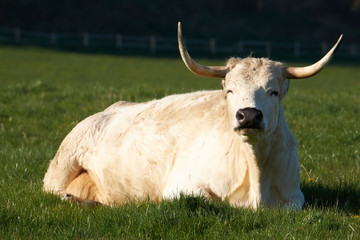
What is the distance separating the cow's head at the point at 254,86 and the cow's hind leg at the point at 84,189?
219 cm

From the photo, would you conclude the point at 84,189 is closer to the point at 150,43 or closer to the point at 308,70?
the point at 308,70

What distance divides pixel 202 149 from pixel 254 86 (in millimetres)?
939

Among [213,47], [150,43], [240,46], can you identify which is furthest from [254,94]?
[240,46]

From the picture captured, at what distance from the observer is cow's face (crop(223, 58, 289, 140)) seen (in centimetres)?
516

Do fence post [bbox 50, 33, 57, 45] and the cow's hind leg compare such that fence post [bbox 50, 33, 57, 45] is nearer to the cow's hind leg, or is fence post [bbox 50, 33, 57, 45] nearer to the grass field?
the grass field

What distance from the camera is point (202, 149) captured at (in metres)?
6.05

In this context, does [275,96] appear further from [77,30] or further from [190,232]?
[77,30]

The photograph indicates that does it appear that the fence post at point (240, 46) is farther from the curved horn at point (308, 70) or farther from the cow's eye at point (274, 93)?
the cow's eye at point (274, 93)

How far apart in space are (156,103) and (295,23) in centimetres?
6906

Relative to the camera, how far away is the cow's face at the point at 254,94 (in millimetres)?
5156

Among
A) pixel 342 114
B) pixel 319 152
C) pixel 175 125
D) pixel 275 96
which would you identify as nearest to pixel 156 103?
pixel 175 125

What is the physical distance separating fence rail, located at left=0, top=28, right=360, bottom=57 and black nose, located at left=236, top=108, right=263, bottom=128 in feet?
161

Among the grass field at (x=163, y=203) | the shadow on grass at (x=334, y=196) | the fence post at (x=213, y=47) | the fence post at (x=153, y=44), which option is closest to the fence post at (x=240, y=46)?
the fence post at (x=213, y=47)

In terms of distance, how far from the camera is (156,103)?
23.4ft
